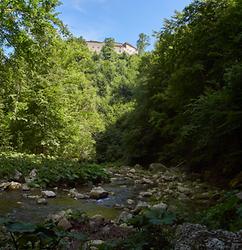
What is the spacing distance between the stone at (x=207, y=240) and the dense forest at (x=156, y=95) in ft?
19.2

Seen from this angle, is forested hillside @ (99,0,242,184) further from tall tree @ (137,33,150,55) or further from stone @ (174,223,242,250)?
tall tree @ (137,33,150,55)

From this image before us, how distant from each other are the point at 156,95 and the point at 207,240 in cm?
1481

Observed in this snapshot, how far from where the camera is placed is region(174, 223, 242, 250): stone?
6.61 ft

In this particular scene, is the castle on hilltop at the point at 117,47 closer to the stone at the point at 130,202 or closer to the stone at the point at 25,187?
the stone at the point at 25,187

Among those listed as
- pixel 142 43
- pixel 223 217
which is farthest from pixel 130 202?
pixel 142 43

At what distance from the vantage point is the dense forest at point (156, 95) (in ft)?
31.2

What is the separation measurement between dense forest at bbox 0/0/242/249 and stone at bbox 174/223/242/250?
5.87 metres

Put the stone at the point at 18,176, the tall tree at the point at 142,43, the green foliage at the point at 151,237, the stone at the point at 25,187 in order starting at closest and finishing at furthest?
the green foliage at the point at 151,237 < the stone at the point at 25,187 < the stone at the point at 18,176 < the tall tree at the point at 142,43

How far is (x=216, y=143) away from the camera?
378 inches

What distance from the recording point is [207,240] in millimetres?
2082

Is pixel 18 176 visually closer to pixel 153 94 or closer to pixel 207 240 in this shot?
pixel 207 240

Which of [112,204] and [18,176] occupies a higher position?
[18,176]

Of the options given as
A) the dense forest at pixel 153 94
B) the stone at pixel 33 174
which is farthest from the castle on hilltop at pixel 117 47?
the stone at pixel 33 174

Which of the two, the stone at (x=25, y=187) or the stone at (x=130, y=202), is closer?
the stone at (x=130, y=202)
